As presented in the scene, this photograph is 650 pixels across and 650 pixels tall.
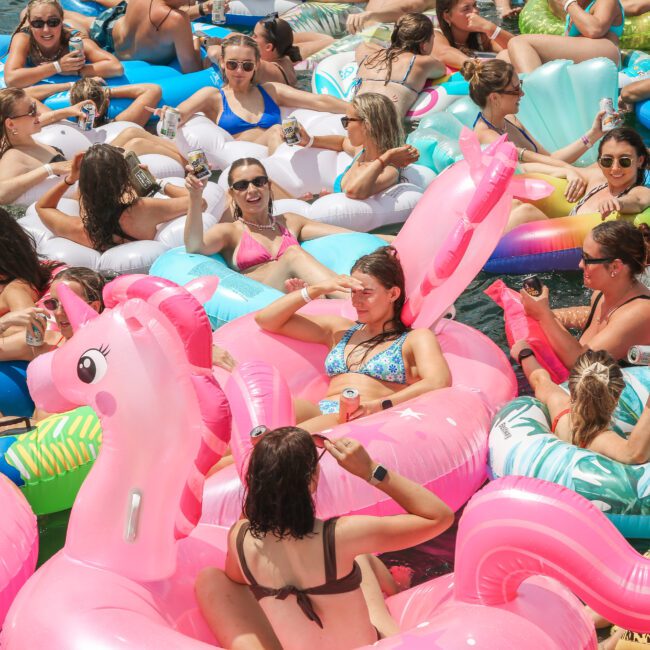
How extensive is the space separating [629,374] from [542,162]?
8.64ft

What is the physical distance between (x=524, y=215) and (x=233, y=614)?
3844 mm

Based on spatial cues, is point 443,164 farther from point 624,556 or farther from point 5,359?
point 624,556

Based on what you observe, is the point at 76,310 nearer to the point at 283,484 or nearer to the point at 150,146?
the point at 283,484

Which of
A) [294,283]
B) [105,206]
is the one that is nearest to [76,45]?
[105,206]

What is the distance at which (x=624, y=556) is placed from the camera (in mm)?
3021

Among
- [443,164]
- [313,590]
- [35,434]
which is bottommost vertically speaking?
[443,164]

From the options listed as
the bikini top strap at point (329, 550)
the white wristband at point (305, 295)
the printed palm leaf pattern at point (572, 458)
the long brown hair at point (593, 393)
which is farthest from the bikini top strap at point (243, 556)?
the white wristband at point (305, 295)

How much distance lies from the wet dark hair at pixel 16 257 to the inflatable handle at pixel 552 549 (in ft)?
10.0

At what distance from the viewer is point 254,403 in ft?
13.5

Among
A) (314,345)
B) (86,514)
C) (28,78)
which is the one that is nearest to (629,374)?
(314,345)

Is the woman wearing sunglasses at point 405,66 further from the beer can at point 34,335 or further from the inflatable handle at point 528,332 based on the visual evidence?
the beer can at point 34,335

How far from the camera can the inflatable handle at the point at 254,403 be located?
13.4ft

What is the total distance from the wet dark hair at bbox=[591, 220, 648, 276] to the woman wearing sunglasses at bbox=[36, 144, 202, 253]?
102 inches

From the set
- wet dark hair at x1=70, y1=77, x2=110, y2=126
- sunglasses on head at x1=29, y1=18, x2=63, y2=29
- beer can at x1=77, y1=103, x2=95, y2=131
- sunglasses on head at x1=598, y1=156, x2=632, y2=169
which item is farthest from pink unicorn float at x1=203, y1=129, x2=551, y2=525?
sunglasses on head at x1=29, y1=18, x2=63, y2=29
